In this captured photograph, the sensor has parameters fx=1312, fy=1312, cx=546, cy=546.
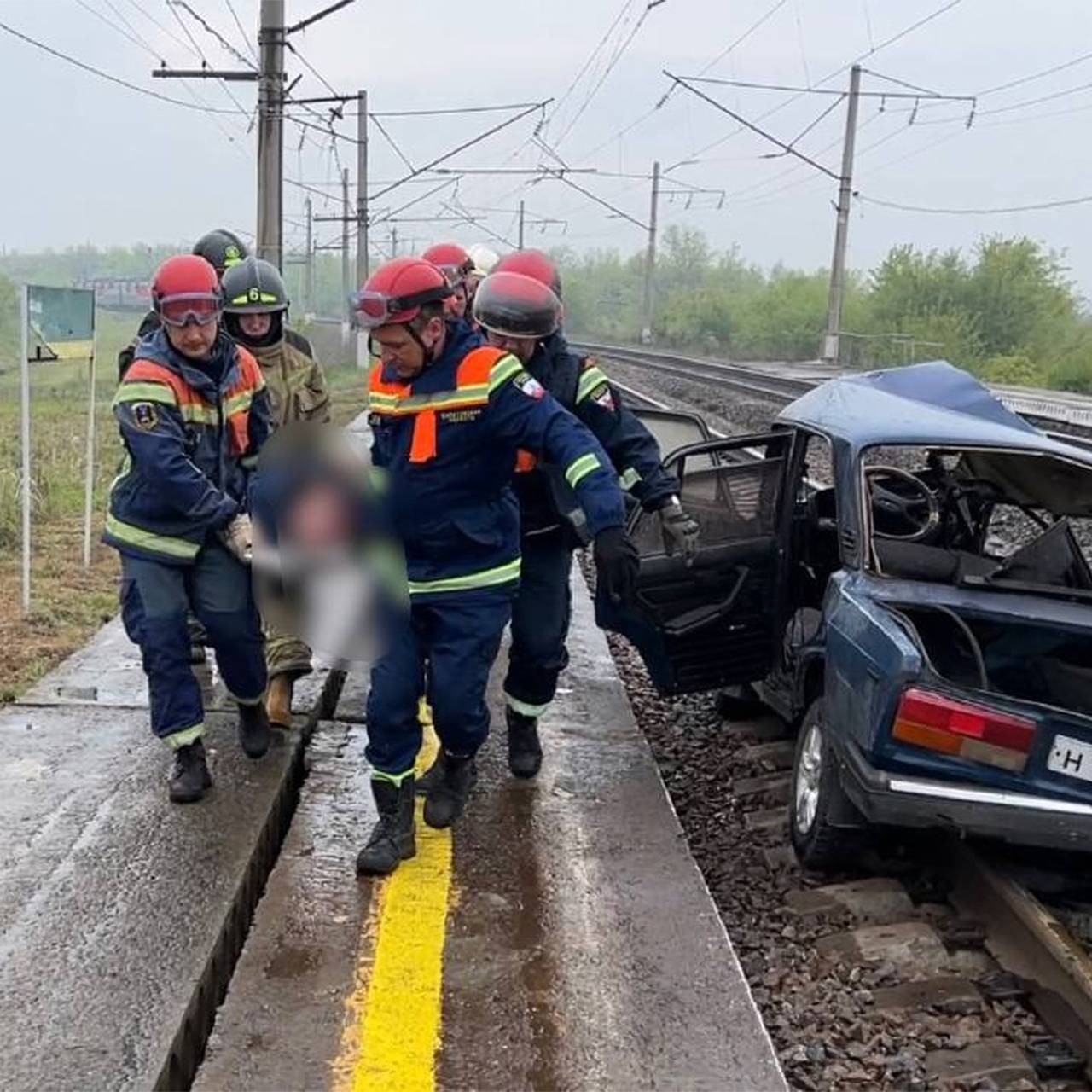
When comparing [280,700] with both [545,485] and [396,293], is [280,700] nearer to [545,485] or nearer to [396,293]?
[545,485]

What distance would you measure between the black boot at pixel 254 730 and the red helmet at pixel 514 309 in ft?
5.37

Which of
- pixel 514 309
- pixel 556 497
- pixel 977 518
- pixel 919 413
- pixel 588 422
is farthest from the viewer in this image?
pixel 977 518

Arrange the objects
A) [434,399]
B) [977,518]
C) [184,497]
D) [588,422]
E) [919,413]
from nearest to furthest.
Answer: [434,399] → [184,497] → [588,422] → [919,413] → [977,518]

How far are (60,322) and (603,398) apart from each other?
4452 millimetres

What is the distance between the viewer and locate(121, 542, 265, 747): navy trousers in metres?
4.37

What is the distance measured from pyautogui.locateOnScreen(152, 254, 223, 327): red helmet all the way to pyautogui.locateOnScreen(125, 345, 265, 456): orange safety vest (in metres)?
0.18

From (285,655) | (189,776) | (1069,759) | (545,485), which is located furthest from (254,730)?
(1069,759)

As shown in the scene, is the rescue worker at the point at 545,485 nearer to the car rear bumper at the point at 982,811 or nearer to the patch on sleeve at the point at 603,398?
the patch on sleeve at the point at 603,398

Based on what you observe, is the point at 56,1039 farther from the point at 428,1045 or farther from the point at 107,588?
the point at 107,588

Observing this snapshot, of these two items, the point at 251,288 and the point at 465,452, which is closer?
the point at 465,452

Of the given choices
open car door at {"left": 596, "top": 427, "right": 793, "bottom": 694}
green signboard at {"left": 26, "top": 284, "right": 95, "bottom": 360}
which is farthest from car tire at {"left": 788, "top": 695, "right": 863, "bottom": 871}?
green signboard at {"left": 26, "top": 284, "right": 95, "bottom": 360}

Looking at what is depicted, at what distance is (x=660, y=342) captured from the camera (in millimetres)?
74688

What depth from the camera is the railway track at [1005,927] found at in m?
3.49

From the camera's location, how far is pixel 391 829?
4094 mm
